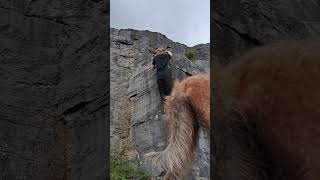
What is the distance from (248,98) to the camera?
0.83 meters

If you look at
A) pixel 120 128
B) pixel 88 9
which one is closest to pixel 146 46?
pixel 120 128

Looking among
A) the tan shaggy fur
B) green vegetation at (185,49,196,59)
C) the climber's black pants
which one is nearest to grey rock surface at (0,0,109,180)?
the tan shaggy fur

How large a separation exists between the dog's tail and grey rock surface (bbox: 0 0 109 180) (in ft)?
7.08

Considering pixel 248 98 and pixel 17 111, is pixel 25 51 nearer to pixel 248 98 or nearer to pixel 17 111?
pixel 17 111

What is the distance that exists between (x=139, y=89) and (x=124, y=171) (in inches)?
36.0

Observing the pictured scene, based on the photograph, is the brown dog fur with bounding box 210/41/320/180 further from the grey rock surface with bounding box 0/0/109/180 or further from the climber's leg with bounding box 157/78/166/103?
the climber's leg with bounding box 157/78/166/103

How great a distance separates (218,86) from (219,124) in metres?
0.06

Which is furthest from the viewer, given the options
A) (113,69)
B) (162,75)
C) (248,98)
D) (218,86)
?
(113,69)

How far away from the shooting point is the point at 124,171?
194 inches

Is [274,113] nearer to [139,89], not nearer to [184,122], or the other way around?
[184,122]

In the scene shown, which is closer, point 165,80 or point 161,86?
point 165,80

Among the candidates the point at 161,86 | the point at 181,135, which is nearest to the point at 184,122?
the point at 181,135

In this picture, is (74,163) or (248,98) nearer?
(248,98)

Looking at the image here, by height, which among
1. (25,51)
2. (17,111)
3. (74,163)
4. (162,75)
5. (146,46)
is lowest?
(74,163)
